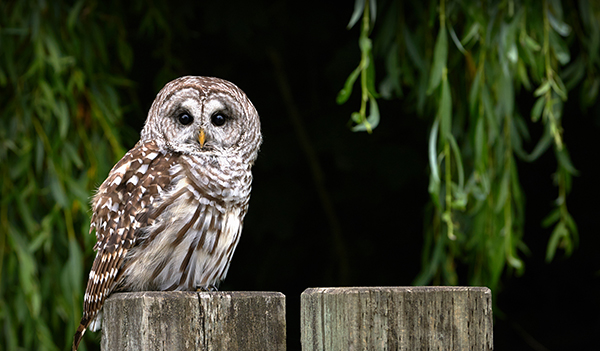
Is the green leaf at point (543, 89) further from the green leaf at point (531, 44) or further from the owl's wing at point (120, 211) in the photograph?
the owl's wing at point (120, 211)

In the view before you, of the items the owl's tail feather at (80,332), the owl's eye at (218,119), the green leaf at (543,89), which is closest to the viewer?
the owl's tail feather at (80,332)

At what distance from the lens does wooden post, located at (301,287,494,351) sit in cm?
123

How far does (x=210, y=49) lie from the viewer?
441 cm

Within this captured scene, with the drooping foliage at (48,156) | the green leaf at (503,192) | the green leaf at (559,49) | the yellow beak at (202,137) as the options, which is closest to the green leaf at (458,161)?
the green leaf at (503,192)

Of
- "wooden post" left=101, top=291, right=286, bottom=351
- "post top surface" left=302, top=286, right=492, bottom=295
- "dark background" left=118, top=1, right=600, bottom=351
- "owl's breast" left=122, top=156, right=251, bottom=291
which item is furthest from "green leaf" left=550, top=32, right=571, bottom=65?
"wooden post" left=101, top=291, right=286, bottom=351

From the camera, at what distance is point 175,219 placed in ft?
7.30

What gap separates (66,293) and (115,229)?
980 millimetres

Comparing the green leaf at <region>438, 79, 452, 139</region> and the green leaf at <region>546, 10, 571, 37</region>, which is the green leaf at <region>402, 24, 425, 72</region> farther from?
the green leaf at <region>546, 10, 571, 37</region>

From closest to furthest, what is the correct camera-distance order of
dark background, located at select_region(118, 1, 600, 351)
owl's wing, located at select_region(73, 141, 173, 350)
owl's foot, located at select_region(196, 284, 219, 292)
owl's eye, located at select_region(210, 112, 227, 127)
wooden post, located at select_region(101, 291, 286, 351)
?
wooden post, located at select_region(101, 291, 286, 351) < owl's wing, located at select_region(73, 141, 173, 350) < owl's foot, located at select_region(196, 284, 219, 292) < owl's eye, located at select_region(210, 112, 227, 127) < dark background, located at select_region(118, 1, 600, 351)

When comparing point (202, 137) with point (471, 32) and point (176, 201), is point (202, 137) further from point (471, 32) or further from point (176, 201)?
point (471, 32)

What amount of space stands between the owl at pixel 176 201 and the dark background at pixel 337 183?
1489mm

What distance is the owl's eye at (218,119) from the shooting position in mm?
2488

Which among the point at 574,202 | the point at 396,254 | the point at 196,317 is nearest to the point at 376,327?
the point at 196,317

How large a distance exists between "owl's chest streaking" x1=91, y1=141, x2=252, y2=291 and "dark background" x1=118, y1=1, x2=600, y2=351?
5.55ft
